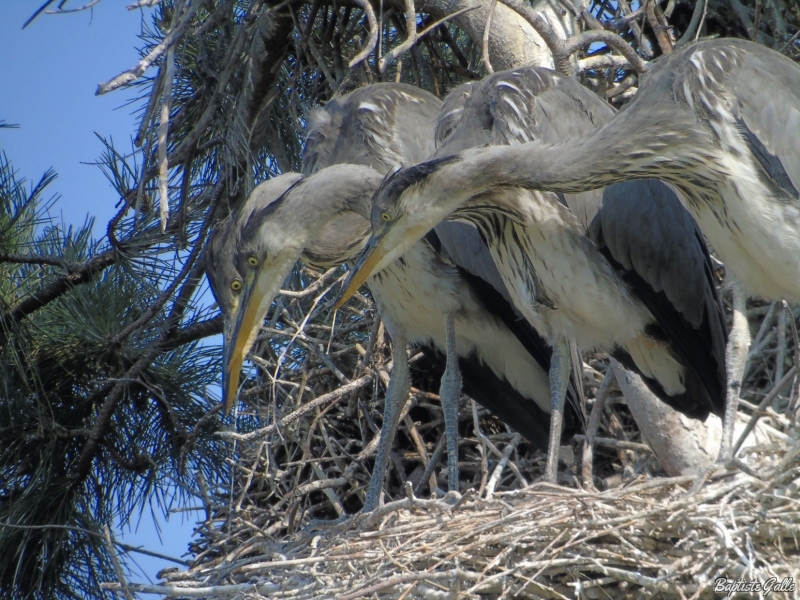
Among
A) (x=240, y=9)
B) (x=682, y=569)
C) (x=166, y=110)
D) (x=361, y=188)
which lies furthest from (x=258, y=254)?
(x=682, y=569)

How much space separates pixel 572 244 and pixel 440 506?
3.14ft

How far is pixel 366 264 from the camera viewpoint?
343cm

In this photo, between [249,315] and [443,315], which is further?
[443,315]

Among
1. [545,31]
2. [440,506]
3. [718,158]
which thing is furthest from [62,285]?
[718,158]

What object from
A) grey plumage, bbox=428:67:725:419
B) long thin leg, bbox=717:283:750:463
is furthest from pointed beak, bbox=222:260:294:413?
long thin leg, bbox=717:283:750:463

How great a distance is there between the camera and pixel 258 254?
3732mm

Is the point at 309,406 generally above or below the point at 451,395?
above

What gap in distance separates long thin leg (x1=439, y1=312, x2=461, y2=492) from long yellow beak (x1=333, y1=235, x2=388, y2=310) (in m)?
0.55

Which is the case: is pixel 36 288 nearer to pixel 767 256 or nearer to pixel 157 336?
pixel 157 336

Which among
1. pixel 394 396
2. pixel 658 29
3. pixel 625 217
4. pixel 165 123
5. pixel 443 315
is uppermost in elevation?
pixel 165 123

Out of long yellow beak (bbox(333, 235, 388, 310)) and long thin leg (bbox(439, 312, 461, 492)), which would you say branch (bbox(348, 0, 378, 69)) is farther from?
long thin leg (bbox(439, 312, 461, 492))

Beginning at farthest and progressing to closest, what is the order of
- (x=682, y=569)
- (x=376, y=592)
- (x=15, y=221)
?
(x=15, y=221) < (x=376, y=592) < (x=682, y=569)

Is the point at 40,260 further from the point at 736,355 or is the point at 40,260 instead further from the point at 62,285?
the point at 736,355

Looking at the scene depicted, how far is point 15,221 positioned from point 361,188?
3.94 feet
